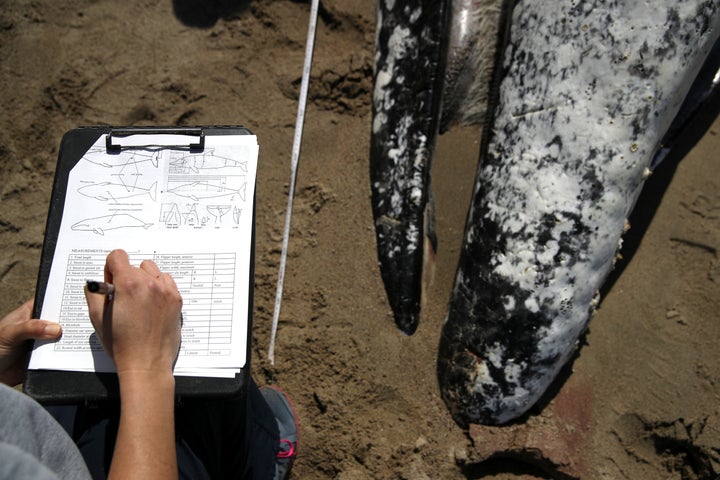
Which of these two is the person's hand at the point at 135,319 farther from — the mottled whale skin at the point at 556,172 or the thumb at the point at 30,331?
the mottled whale skin at the point at 556,172

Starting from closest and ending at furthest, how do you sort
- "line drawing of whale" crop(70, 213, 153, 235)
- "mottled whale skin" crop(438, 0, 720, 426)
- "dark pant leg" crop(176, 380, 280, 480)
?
"line drawing of whale" crop(70, 213, 153, 235) < "dark pant leg" crop(176, 380, 280, 480) < "mottled whale skin" crop(438, 0, 720, 426)

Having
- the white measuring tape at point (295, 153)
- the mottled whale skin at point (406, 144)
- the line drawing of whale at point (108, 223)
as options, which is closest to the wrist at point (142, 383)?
the line drawing of whale at point (108, 223)

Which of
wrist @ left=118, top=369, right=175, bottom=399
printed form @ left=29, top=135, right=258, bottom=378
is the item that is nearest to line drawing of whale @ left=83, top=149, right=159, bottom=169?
printed form @ left=29, top=135, right=258, bottom=378

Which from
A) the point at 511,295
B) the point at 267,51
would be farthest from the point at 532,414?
the point at 267,51

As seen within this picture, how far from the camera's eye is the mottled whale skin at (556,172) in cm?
190

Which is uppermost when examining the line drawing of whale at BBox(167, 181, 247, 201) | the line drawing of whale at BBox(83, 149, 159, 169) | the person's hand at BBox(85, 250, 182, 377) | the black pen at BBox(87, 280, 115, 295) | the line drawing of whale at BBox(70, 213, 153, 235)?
the line drawing of whale at BBox(83, 149, 159, 169)

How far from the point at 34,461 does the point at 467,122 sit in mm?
2181

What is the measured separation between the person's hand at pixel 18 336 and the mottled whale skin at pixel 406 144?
133cm

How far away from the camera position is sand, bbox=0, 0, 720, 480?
227cm

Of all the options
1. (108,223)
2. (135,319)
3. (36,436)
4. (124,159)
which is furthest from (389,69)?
(36,436)

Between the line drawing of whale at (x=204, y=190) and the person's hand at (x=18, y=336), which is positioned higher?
the line drawing of whale at (x=204, y=190)

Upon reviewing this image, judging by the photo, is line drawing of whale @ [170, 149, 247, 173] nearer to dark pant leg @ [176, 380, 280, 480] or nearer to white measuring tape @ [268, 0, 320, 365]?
dark pant leg @ [176, 380, 280, 480]

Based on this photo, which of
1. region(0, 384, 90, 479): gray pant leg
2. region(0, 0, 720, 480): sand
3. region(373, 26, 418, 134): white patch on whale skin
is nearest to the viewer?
region(0, 384, 90, 479): gray pant leg

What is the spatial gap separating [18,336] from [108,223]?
379 millimetres
